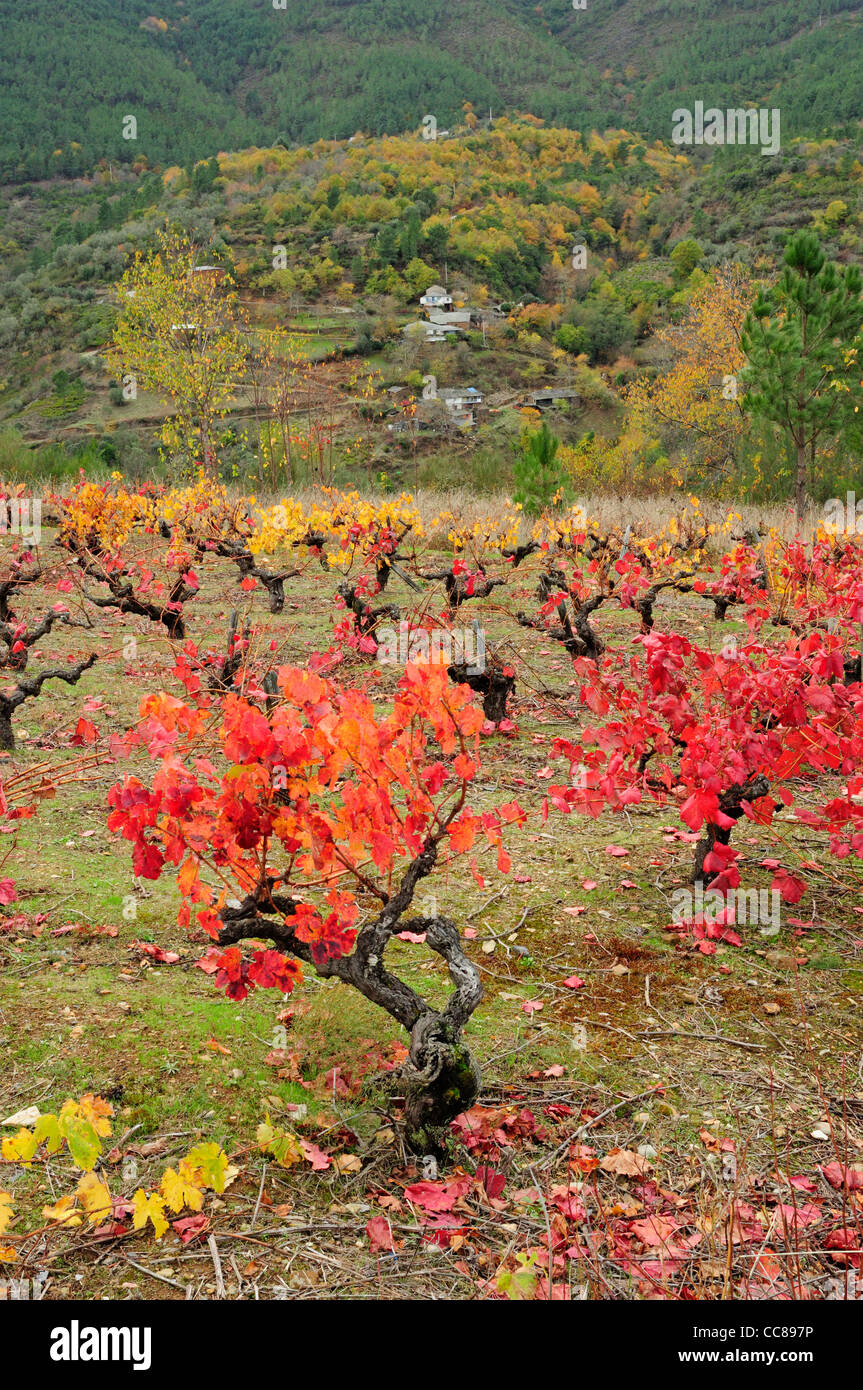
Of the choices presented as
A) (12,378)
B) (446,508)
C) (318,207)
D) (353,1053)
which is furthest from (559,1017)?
(318,207)

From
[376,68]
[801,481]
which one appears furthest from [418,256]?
[376,68]

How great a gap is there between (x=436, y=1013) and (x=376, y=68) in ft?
346

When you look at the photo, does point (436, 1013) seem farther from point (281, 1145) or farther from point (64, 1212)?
point (64, 1212)

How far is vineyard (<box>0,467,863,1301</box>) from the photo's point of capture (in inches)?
68.7

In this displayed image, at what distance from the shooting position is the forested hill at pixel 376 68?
65375mm

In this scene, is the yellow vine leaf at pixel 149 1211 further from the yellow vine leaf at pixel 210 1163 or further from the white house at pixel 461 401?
the white house at pixel 461 401

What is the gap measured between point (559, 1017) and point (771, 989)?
708mm

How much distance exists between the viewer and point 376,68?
86.2 metres

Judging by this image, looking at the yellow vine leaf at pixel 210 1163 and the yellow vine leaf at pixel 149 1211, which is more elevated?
the yellow vine leaf at pixel 210 1163

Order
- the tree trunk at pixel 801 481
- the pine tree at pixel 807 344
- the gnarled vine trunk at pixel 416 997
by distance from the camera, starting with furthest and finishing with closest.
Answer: the tree trunk at pixel 801 481 → the pine tree at pixel 807 344 → the gnarled vine trunk at pixel 416 997

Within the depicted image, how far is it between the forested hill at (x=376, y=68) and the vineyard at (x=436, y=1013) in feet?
200

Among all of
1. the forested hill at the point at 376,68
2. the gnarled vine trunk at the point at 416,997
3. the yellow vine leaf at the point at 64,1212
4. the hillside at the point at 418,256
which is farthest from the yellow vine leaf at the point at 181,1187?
the forested hill at the point at 376,68

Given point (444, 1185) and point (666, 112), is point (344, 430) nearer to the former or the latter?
point (444, 1185)

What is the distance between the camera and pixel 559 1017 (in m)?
2.64
